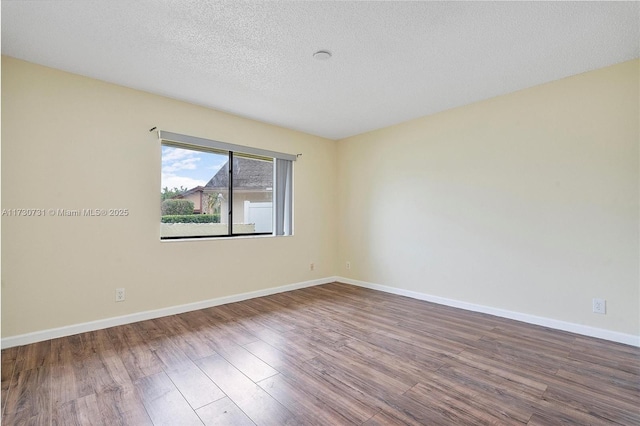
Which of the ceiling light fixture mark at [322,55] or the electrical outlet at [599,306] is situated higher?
the ceiling light fixture mark at [322,55]

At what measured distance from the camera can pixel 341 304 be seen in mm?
3758

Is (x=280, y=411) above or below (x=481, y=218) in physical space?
below

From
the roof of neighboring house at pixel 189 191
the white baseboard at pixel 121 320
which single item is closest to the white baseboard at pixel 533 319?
the white baseboard at pixel 121 320

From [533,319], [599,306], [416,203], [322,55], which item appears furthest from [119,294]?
[599,306]

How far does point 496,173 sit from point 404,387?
260cm

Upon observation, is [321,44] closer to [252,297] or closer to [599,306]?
[252,297]

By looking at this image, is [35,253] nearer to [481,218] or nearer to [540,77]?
[481,218]

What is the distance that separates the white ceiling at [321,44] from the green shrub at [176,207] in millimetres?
1227

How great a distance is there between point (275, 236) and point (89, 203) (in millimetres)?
2243

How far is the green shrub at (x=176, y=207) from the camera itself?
3393mm

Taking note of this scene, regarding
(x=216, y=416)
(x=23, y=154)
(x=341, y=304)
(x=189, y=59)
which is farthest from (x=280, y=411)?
(x=23, y=154)

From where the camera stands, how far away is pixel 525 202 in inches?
122

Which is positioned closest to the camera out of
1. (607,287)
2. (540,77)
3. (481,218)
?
(607,287)

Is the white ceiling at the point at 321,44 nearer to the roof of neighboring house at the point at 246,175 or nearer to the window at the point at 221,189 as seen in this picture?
the window at the point at 221,189
